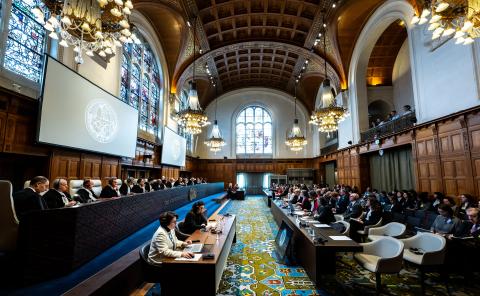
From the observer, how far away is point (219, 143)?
543 inches

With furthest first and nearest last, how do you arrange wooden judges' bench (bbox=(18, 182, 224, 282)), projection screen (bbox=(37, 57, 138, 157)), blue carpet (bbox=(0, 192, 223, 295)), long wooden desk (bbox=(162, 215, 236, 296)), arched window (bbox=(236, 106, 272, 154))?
arched window (bbox=(236, 106, 272, 154)), projection screen (bbox=(37, 57, 138, 157)), wooden judges' bench (bbox=(18, 182, 224, 282)), long wooden desk (bbox=(162, 215, 236, 296)), blue carpet (bbox=(0, 192, 223, 295))

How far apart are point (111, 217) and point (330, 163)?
15.7 metres

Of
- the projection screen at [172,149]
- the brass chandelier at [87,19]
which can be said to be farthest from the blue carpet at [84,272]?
the projection screen at [172,149]

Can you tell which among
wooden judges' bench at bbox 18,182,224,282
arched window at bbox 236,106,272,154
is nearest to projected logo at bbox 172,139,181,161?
arched window at bbox 236,106,272,154

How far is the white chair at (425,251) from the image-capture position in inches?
121

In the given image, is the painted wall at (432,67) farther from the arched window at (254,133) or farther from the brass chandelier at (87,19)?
the arched window at (254,133)

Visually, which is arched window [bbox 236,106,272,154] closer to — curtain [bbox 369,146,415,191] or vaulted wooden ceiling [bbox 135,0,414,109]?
vaulted wooden ceiling [bbox 135,0,414,109]

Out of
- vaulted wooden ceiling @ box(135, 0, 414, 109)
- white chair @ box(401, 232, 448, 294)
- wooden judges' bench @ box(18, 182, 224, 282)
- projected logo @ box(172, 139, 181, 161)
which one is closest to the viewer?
wooden judges' bench @ box(18, 182, 224, 282)

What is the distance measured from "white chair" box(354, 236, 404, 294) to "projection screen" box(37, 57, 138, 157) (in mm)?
6425

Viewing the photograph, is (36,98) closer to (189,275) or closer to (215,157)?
(189,275)

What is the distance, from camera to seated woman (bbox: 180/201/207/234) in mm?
4219

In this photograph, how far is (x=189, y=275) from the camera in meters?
2.52

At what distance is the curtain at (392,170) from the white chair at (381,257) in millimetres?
7078

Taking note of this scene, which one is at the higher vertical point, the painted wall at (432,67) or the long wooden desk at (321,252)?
the painted wall at (432,67)
